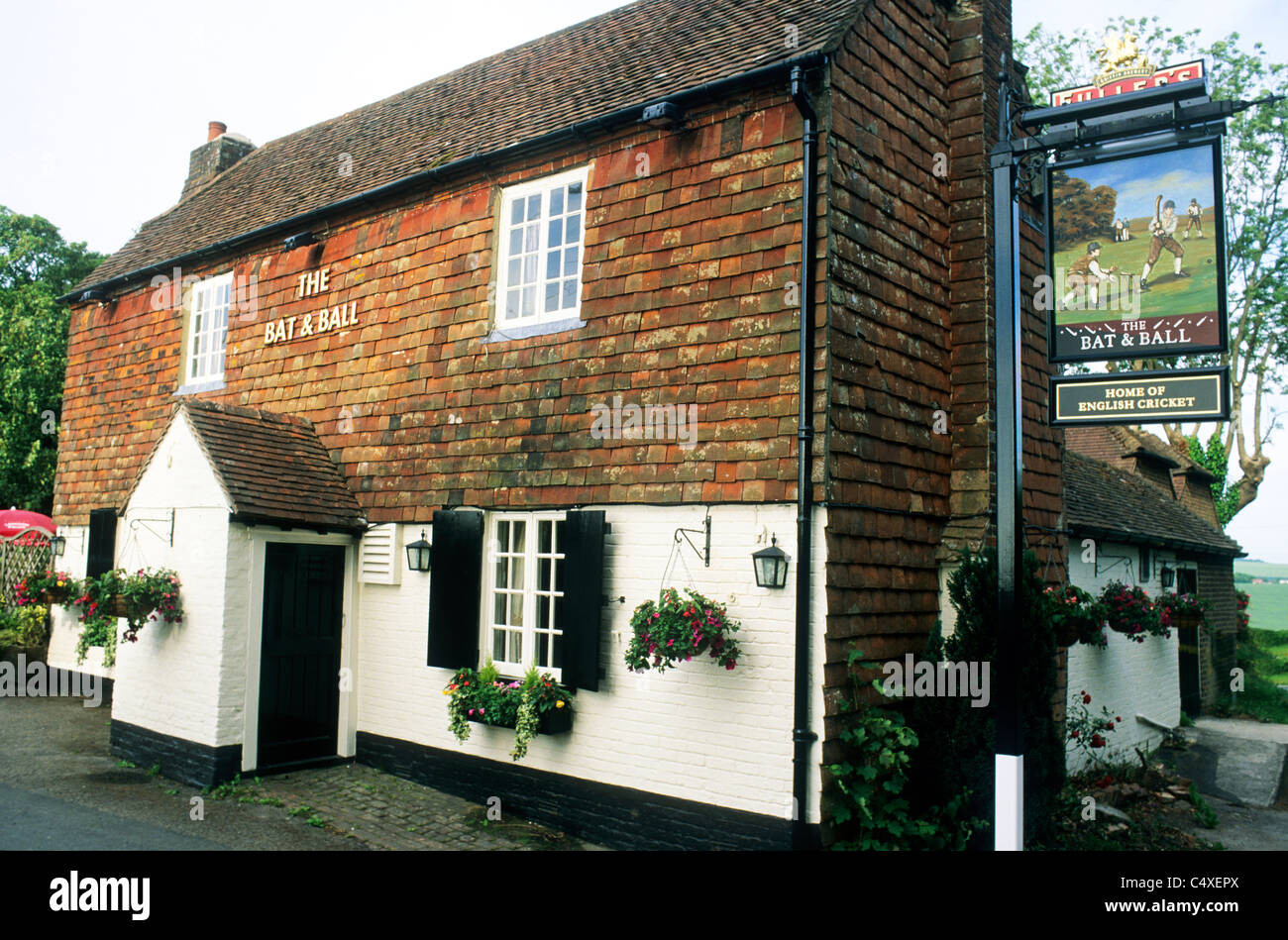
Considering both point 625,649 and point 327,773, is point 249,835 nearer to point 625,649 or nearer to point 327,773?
point 327,773

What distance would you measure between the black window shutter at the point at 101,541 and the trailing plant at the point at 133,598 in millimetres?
3817

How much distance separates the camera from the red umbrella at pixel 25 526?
624 inches

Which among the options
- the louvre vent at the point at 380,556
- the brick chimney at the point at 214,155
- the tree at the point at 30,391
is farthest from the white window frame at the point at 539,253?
the tree at the point at 30,391

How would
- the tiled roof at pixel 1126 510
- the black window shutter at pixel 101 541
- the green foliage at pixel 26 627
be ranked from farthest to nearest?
1. the green foliage at pixel 26 627
2. the black window shutter at pixel 101 541
3. the tiled roof at pixel 1126 510

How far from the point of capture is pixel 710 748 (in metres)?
7.02

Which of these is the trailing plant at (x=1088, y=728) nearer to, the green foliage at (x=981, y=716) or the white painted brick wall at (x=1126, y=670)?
the white painted brick wall at (x=1126, y=670)

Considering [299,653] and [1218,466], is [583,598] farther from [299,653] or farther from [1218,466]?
[1218,466]

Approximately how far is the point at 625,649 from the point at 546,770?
140cm

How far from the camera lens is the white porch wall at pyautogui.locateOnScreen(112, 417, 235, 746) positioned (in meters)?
8.98

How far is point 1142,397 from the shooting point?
6.32 metres

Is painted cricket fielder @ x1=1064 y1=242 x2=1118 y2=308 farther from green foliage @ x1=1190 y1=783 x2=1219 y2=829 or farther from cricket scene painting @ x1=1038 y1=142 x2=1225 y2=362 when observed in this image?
green foliage @ x1=1190 y1=783 x2=1219 y2=829

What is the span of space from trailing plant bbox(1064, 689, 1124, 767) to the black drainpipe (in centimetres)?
421
